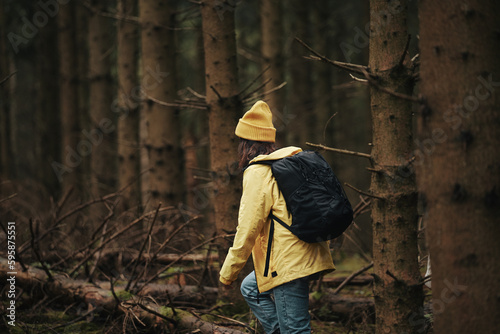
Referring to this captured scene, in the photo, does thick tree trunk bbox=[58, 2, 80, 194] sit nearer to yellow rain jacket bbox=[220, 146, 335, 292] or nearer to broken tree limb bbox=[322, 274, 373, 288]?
broken tree limb bbox=[322, 274, 373, 288]

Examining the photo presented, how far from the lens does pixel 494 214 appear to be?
2453 millimetres

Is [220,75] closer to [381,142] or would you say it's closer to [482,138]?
[381,142]

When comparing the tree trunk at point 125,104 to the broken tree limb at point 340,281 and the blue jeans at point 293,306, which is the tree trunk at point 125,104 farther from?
the blue jeans at point 293,306

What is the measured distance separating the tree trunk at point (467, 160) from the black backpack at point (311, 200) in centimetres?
91

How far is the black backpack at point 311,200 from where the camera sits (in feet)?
11.0

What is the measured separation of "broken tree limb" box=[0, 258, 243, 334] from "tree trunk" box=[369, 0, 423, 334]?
1661mm

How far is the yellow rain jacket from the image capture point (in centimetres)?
348

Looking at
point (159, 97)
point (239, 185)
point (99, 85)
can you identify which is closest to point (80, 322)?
point (239, 185)

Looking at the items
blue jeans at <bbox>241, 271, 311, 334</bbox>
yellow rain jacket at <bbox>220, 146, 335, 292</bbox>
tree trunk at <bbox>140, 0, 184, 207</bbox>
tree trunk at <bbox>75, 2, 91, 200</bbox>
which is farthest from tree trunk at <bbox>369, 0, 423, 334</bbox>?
tree trunk at <bbox>75, 2, 91, 200</bbox>

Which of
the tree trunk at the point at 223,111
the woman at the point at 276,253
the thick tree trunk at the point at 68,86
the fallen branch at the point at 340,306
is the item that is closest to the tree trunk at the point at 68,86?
the thick tree trunk at the point at 68,86

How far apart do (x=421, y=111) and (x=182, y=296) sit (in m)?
3.56

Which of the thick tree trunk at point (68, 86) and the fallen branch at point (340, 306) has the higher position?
the thick tree trunk at point (68, 86)

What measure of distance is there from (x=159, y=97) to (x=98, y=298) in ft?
12.4

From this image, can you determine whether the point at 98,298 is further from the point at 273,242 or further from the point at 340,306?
the point at 340,306
